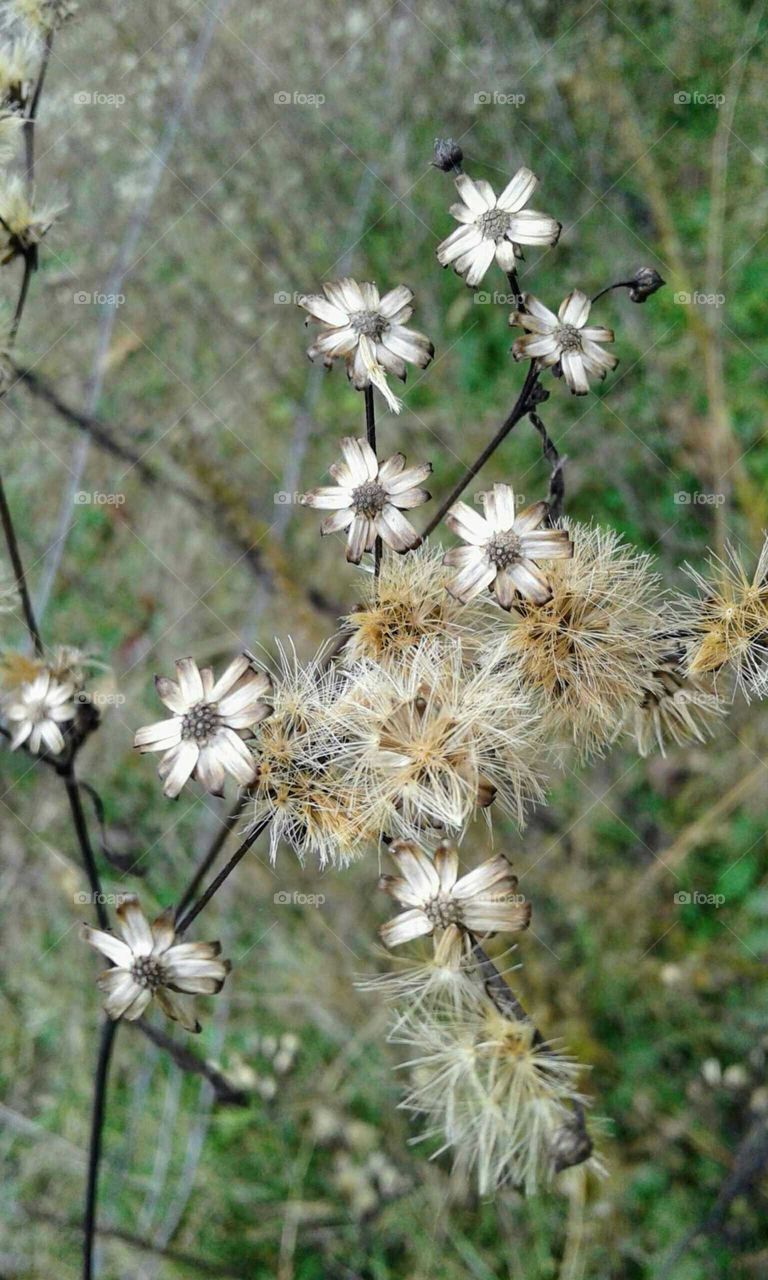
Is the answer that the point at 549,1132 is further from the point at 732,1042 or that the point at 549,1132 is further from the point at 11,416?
the point at 11,416

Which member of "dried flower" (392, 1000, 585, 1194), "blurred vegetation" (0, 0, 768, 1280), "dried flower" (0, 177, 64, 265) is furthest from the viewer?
"blurred vegetation" (0, 0, 768, 1280)

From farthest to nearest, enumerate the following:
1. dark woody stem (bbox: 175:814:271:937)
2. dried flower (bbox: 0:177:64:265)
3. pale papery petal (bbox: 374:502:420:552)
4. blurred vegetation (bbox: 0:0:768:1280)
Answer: blurred vegetation (bbox: 0:0:768:1280) → dried flower (bbox: 0:177:64:265) → pale papery petal (bbox: 374:502:420:552) → dark woody stem (bbox: 175:814:271:937)

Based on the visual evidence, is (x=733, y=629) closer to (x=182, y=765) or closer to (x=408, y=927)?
(x=408, y=927)

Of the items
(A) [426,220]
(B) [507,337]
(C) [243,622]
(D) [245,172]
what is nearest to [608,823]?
(C) [243,622]

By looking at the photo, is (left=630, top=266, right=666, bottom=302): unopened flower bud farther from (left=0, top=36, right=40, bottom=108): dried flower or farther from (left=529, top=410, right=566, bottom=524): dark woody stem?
(left=0, top=36, right=40, bottom=108): dried flower

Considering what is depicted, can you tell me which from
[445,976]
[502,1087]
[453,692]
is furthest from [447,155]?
[502,1087]

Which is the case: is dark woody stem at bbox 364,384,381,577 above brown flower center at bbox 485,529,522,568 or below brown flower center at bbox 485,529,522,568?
above

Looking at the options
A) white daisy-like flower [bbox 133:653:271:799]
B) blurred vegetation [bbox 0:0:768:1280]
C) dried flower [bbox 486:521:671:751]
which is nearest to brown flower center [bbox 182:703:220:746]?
white daisy-like flower [bbox 133:653:271:799]
